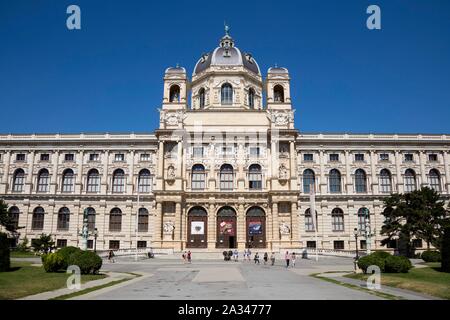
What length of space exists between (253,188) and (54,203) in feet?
112

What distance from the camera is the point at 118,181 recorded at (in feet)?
225

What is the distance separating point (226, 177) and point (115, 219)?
20.3 m

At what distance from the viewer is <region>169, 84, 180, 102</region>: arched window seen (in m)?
71.7

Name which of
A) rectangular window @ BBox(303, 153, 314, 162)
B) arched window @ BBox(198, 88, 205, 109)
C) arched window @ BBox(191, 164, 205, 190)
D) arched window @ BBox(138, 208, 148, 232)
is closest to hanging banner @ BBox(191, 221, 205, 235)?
arched window @ BBox(191, 164, 205, 190)

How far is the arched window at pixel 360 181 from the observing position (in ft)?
222

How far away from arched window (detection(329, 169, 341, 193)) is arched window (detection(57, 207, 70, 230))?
149ft

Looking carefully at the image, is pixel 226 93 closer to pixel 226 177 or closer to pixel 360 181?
pixel 226 177

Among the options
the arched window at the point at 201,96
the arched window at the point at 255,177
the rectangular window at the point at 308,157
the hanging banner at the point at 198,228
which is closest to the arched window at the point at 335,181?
the rectangular window at the point at 308,157

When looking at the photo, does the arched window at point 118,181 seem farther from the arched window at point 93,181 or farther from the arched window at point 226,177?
the arched window at point 226,177

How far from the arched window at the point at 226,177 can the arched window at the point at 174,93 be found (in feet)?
52.5

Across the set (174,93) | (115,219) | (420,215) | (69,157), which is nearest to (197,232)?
(115,219)
